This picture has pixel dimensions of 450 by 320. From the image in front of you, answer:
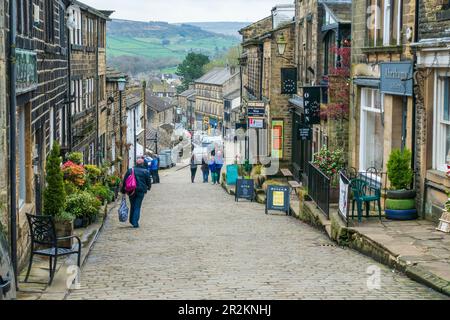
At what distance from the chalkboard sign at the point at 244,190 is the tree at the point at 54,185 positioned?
52.1 feet

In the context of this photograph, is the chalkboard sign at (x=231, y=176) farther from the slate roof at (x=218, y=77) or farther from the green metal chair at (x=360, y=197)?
the slate roof at (x=218, y=77)

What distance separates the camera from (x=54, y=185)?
46.7 feet

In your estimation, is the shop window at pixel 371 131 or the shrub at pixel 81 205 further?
the shop window at pixel 371 131

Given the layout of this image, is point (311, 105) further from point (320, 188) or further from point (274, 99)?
point (274, 99)

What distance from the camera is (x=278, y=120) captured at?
37312mm

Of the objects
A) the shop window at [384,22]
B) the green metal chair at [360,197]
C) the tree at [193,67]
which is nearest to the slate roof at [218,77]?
the tree at [193,67]

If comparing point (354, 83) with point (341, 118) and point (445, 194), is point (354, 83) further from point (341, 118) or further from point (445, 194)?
point (445, 194)

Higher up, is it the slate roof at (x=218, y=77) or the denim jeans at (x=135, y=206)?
the slate roof at (x=218, y=77)

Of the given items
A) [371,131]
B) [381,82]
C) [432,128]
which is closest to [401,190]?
Answer: [432,128]

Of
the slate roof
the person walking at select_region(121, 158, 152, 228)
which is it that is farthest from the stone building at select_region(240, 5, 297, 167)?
the slate roof

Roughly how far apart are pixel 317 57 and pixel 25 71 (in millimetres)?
18068

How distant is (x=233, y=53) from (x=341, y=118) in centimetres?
14438

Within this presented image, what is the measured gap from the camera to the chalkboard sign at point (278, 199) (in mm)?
23141

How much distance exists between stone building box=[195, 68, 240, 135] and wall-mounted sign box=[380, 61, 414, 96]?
101 meters
